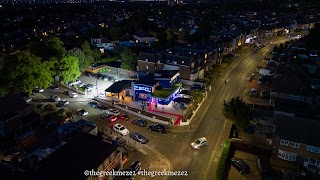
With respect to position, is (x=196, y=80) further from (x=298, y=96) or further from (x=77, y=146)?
(x=77, y=146)

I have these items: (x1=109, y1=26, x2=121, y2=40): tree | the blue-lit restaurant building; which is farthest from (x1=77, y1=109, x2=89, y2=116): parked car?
(x1=109, y1=26, x2=121, y2=40): tree

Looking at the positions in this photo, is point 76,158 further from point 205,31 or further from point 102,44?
point 205,31

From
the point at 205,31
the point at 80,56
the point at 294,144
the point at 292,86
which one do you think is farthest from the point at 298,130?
the point at 205,31

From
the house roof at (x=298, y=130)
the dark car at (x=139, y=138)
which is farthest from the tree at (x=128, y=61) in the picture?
the house roof at (x=298, y=130)

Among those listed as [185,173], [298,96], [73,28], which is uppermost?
[73,28]

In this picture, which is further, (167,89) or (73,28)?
(73,28)

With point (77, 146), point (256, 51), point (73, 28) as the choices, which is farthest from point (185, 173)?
point (73, 28)
